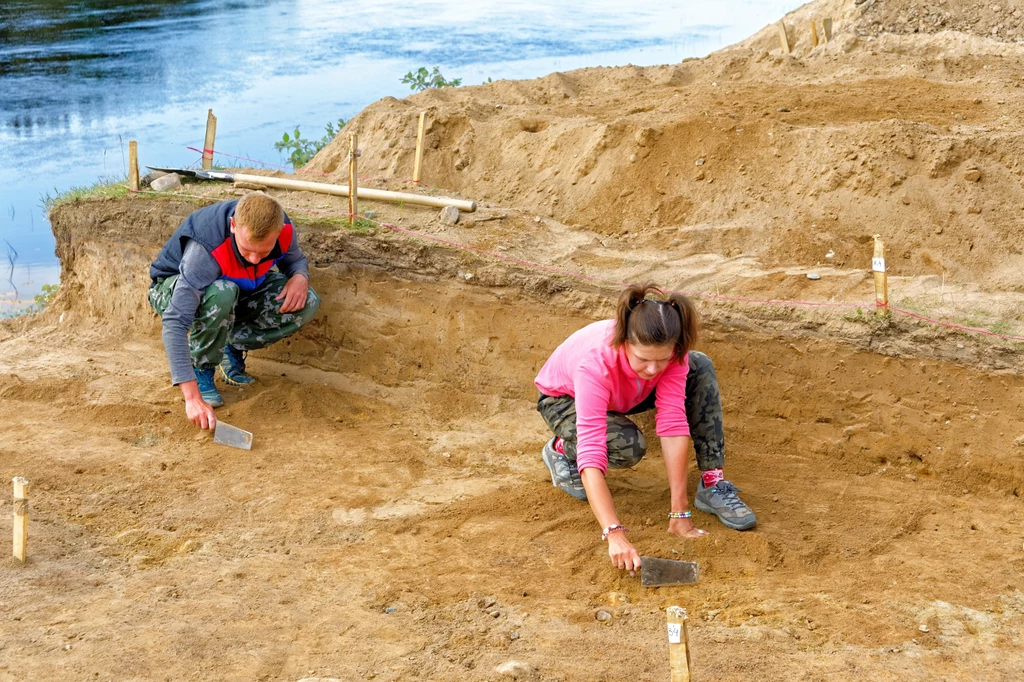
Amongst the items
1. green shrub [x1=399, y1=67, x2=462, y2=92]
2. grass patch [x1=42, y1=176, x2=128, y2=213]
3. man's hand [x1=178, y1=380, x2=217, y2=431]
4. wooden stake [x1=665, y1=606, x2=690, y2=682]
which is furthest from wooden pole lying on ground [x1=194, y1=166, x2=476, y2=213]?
wooden stake [x1=665, y1=606, x2=690, y2=682]

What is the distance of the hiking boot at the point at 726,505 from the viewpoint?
3.81m

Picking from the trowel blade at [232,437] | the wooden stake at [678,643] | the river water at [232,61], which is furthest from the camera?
the river water at [232,61]

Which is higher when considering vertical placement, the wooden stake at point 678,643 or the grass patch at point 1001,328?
the grass patch at point 1001,328

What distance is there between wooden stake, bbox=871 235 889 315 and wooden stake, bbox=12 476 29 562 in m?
3.66

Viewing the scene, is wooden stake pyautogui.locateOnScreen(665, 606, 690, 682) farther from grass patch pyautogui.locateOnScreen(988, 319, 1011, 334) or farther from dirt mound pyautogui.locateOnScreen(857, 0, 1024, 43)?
dirt mound pyautogui.locateOnScreen(857, 0, 1024, 43)

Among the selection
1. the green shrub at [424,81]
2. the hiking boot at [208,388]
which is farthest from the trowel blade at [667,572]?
the green shrub at [424,81]

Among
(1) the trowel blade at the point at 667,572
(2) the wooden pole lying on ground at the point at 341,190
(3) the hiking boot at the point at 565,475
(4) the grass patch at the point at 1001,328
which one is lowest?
(1) the trowel blade at the point at 667,572

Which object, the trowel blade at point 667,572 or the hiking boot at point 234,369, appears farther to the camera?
the hiking boot at point 234,369

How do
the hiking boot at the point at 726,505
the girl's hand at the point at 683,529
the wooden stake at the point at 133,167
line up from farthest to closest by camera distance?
the wooden stake at the point at 133,167, the hiking boot at the point at 726,505, the girl's hand at the point at 683,529

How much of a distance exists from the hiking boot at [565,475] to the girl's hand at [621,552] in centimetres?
80

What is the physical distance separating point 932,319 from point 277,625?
319 cm

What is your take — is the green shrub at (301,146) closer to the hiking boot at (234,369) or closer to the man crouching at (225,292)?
the hiking boot at (234,369)

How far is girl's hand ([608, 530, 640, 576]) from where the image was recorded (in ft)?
10.7

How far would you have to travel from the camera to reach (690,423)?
393 cm
